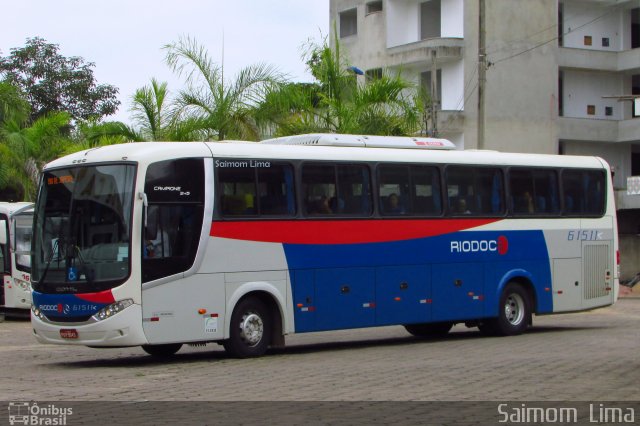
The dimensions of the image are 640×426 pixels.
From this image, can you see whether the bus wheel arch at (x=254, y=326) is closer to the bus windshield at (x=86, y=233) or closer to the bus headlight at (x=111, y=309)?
the bus headlight at (x=111, y=309)

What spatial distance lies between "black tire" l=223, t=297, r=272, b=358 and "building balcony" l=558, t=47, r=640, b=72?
30756 millimetres

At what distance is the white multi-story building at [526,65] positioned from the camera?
44188mm

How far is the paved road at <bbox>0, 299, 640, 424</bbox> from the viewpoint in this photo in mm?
13016

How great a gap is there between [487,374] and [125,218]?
5.71 meters

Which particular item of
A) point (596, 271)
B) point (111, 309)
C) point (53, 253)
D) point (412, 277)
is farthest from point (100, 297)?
point (596, 271)

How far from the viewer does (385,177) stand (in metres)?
20.5

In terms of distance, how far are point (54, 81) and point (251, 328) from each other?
1759 inches

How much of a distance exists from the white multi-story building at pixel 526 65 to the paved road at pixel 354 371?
71.9 feet

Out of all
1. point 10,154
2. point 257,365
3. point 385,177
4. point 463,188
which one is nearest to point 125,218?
point 257,365

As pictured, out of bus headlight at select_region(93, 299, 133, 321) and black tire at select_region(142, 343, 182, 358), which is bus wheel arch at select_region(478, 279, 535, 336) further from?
bus headlight at select_region(93, 299, 133, 321)

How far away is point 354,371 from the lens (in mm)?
15867

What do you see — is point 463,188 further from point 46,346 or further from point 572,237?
point 46,346

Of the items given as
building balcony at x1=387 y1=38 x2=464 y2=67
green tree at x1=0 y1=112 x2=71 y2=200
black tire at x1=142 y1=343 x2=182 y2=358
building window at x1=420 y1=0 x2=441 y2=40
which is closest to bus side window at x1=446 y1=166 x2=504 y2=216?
black tire at x1=142 y1=343 x2=182 y2=358

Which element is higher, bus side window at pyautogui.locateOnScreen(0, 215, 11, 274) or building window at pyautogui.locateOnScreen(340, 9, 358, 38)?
building window at pyautogui.locateOnScreen(340, 9, 358, 38)
